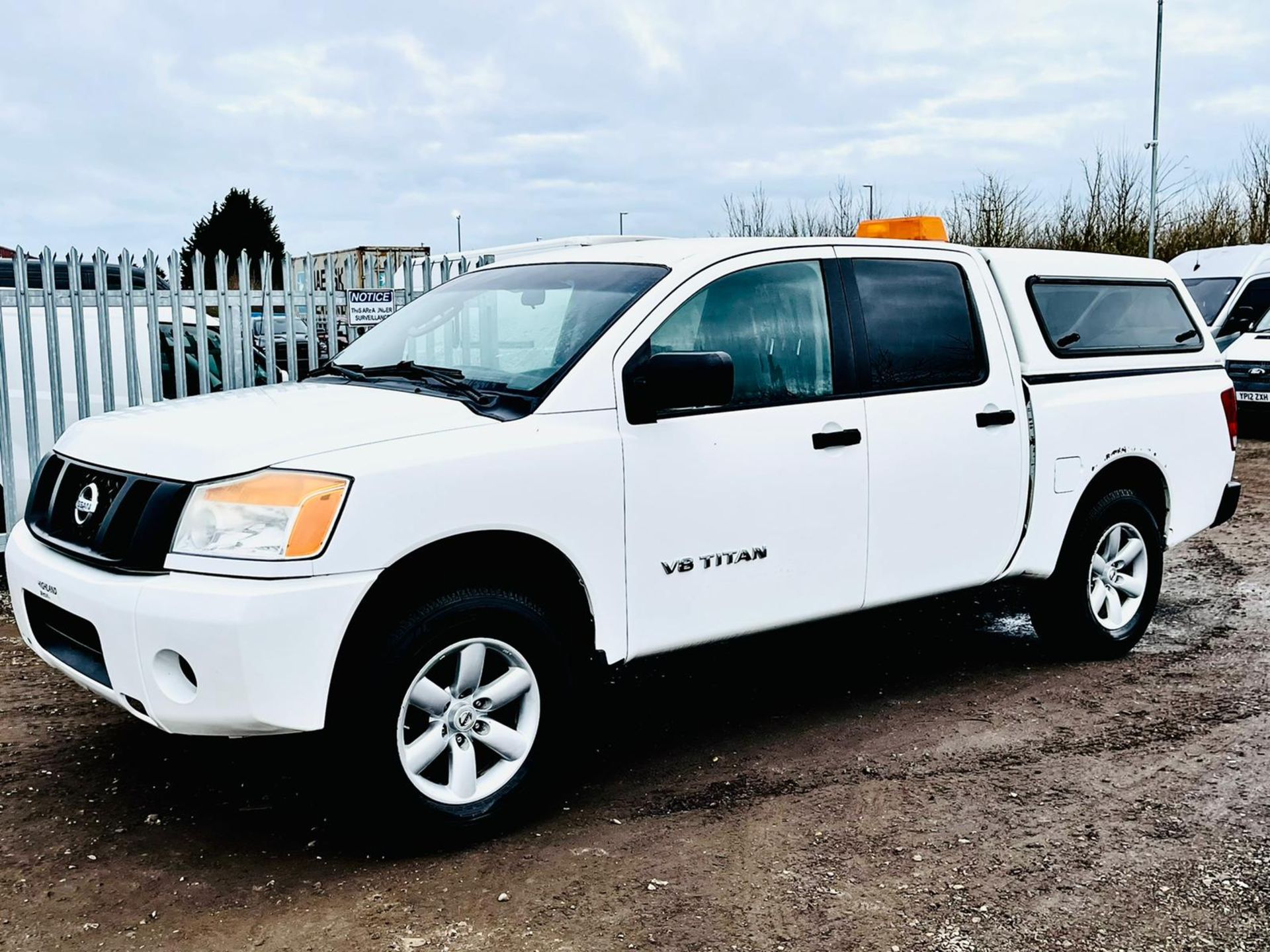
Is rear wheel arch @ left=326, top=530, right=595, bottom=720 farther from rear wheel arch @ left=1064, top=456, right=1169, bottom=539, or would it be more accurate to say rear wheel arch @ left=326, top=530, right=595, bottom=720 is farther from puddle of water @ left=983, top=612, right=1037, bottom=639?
puddle of water @ left=983, top=612, right=1037, bottom=639

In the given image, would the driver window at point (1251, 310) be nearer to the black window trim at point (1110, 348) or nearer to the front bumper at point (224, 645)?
the black window trim at point (1110, 348)

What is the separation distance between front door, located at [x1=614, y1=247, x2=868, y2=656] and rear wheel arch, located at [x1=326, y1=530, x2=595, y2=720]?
0.19m

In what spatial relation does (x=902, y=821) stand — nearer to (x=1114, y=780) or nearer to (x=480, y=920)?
(x=1114, y=780)

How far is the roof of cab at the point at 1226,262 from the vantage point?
16453 millimetres

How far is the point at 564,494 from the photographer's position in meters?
3.92

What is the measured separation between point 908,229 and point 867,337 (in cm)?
105

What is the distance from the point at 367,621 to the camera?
360 centimetres

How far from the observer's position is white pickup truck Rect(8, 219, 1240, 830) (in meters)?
3.48

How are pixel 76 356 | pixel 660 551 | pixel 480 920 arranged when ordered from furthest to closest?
pixel 76 356 < pixel 660 551 < pixel 480 920

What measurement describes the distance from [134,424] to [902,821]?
2.80 metres

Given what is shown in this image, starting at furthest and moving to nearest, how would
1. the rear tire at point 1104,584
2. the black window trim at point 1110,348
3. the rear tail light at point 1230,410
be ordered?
1. the rear tail light at point 1230,410
2. the rear tire at point 1104,584
3. the black window trim at point 1110,348

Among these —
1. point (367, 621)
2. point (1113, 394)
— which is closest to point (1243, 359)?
point (1113, 394)

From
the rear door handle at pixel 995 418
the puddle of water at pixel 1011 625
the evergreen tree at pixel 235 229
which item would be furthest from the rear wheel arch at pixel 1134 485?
the evergreen tree at pixel 235 229

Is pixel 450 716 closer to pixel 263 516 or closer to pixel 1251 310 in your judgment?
pixel 263 516
